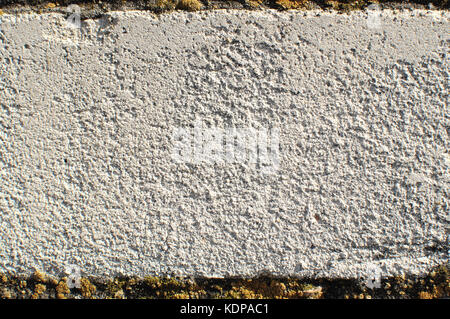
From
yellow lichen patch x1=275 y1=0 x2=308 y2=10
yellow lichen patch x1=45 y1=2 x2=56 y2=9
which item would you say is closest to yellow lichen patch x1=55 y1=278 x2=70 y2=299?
yellow lichen patch x1=45 y1=2 x2=56 y2=9

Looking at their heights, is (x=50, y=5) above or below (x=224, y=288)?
above

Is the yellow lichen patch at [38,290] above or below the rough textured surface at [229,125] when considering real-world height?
below

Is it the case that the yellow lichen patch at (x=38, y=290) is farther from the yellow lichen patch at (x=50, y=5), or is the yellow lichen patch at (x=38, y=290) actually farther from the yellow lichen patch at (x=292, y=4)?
the yellow lichen patch at (x=292, y=4)

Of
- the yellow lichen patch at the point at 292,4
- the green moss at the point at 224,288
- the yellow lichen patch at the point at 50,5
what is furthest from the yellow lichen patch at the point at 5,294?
the yellow lichen patch at the point at 292,4

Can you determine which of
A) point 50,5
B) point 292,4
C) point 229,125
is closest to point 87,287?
point 229,125

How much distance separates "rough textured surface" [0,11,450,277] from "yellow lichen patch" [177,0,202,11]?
0.01 metres

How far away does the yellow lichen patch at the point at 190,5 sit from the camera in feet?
1.88

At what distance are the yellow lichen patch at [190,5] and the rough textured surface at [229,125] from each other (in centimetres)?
1

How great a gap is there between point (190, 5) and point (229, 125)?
234mm

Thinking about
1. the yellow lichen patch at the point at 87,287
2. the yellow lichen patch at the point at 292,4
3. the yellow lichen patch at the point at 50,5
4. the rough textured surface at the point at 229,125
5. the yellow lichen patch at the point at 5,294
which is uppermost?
the yellow lichen patch at the point at 50,5

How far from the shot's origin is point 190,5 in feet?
1.89

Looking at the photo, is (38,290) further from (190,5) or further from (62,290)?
(190,5)
